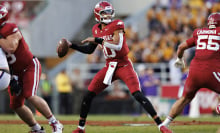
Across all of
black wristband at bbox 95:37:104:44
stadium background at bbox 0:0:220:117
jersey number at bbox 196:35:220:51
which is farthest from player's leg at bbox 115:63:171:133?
stadium background at bbox 0:0:220:117

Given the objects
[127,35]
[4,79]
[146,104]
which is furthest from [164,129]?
[127,35]

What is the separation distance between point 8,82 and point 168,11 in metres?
15.0

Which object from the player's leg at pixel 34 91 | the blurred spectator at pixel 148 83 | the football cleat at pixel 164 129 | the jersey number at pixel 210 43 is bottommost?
the blurred spectator at pixel 148 83

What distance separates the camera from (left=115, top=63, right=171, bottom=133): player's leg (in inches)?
340

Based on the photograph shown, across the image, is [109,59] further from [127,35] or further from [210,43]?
[127,35]

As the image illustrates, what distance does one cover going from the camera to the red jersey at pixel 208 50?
870 cm

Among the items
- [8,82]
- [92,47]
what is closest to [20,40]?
[8,82]

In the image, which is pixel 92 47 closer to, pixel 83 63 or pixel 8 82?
pixel 8 82

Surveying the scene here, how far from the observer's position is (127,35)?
2125cm

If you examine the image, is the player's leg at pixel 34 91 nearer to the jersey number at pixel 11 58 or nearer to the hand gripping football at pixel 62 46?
the jersey number at pixel 11 58

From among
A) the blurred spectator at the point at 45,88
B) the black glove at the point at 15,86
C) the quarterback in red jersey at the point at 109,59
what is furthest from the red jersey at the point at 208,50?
the blurred spectator at the point at 45,88

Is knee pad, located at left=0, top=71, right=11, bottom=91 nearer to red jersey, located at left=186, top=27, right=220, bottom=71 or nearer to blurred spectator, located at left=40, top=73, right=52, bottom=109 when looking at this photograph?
red jersey, located at left=186, top=27, right=220, bottom=71

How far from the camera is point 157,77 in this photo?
19.2 m

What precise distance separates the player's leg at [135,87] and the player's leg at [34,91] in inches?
49.0
